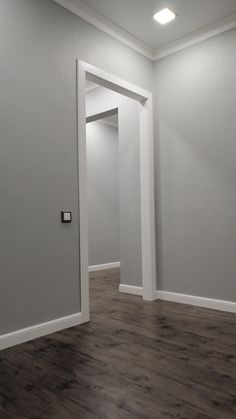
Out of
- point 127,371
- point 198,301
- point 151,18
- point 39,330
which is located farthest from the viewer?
point 198,301

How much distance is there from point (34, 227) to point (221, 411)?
73.1 inches

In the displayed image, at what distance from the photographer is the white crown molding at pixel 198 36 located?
3517 millimetres

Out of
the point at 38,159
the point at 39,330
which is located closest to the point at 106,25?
the point at 38,159

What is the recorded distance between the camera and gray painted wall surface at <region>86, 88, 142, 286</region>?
4.36 metres

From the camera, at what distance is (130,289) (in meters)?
4.40

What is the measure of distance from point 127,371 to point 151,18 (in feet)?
10.7

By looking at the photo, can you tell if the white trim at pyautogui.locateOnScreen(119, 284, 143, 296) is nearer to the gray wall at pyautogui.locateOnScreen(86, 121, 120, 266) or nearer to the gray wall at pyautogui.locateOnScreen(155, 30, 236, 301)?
the gray wall at pyautogui.locateOnScreen(155, 30, 236, 301)

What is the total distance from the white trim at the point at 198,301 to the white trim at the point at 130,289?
25cm

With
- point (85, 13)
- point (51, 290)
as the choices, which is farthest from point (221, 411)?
point (85, 13)

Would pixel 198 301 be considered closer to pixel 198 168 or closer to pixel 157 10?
pixel 198 168

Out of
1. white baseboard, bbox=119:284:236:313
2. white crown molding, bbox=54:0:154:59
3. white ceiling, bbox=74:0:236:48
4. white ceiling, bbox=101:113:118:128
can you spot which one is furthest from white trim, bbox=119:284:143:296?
white ceiling, bbox=101:113:118:128

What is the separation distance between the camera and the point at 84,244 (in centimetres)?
324

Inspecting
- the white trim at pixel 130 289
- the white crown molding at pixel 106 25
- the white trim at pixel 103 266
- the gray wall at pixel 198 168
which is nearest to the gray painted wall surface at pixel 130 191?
the white trim at pixel 130 289

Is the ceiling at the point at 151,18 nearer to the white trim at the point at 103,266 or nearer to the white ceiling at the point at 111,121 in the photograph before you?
the white ceiling at the point at 111,121
